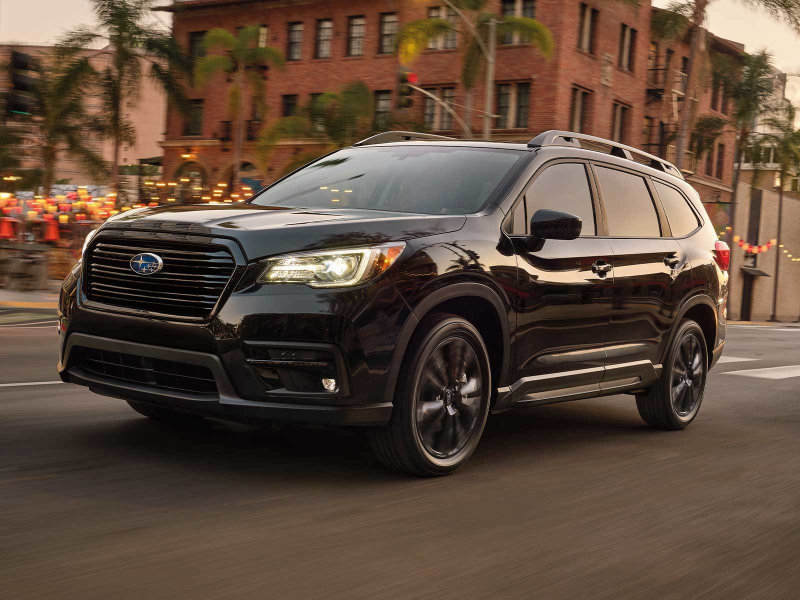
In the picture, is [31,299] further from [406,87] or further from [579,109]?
[579,109]

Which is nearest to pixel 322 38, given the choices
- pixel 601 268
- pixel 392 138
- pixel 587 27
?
pixel 587 27

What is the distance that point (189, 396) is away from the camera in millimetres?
5012

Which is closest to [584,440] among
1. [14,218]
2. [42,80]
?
[14,218]

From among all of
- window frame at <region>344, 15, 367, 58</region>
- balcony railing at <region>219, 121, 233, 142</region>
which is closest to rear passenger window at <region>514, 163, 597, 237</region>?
window frame at <region>344, 15, 367, 58</region>

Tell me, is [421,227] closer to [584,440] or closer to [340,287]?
[340,287]

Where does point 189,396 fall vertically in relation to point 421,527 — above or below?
above

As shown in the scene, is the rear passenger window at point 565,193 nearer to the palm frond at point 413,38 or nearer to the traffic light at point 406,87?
the traffic light at point 406,87

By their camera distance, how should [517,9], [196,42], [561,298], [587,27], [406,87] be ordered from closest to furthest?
1. [561,298]
2. [406,87]
3. [517,9]
4. [587,27]
5. [196,42]

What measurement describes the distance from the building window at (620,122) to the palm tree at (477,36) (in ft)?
35.8

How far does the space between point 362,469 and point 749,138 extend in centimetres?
4785

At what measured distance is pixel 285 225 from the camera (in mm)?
5074

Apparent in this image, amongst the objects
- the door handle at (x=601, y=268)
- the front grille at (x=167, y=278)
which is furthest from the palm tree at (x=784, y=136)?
the front grille at (x=167, y=278)

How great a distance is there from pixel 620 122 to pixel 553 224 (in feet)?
136

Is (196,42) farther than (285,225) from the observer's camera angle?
Yes
